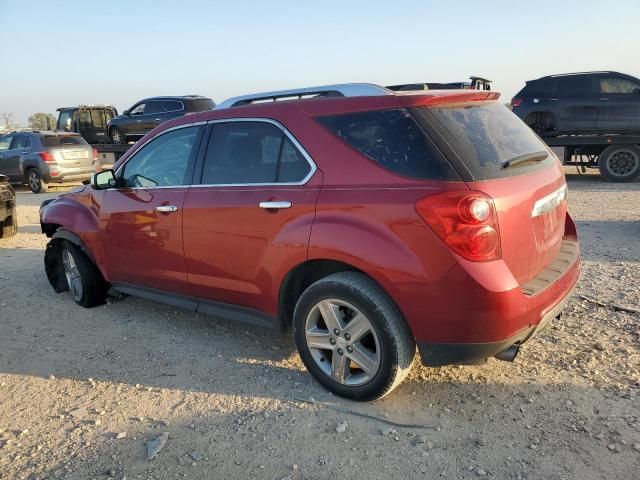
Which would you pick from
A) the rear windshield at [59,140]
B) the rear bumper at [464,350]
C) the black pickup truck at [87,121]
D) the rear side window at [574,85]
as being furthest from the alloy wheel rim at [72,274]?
the black pickup truck at [87,121]

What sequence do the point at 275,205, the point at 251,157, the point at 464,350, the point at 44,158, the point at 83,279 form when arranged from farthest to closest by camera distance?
the point at 44,158 → the point at 83,279 → the point at 251,157 → the point at 275,205 → the point at 464,350

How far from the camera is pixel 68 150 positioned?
1408 cm

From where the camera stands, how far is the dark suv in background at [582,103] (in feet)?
38.0

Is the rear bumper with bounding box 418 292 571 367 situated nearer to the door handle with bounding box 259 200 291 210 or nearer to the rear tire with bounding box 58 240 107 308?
the door handle with bounding box 259 200 291 210

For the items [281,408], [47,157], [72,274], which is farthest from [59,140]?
[281,408]

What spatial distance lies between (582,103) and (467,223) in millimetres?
11125

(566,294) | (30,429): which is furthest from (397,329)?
(30,429)

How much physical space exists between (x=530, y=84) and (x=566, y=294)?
1056 cm

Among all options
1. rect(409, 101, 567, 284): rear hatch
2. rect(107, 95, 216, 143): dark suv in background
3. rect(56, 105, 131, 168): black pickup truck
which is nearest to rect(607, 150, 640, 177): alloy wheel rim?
rect(409, 101, 567, 284): rear hatch

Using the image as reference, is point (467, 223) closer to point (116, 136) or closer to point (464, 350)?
point (464, 350)

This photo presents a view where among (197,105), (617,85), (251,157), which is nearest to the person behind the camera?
(251,157)

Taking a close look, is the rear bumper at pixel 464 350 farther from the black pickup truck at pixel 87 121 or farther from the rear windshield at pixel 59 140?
the black pickup truck at pixel 87 121

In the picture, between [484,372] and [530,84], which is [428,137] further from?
[530,84]

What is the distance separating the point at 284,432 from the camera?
9.42 feet
